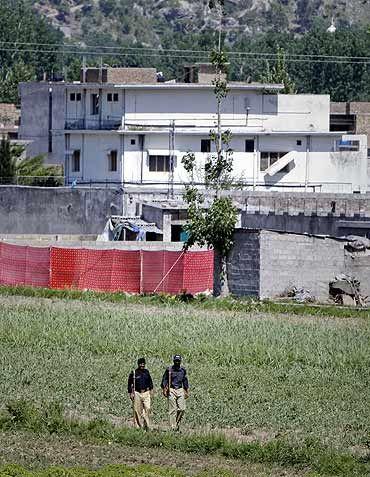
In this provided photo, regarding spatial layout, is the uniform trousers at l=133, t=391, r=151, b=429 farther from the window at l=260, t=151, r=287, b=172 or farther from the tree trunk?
the window at l=260, t=151, r=287, b=172

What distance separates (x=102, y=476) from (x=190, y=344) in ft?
55.5

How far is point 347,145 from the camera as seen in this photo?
86875mm

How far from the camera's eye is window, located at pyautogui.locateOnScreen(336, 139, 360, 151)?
85625mm

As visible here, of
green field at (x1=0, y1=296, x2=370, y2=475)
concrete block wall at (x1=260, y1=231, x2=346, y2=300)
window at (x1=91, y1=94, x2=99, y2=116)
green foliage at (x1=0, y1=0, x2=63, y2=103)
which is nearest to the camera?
green field at (x1=0, y1=296, x2=370, y2=475)

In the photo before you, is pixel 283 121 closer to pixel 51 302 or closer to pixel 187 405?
pixel 51 302

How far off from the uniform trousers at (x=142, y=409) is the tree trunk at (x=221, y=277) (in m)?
24.2

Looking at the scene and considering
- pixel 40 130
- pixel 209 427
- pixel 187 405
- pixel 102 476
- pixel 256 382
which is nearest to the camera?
pixel 102 476

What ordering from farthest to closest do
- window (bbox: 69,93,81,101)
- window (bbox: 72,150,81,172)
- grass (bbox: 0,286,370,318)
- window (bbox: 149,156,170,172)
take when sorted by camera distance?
window (bbox: 69,93,81,101) < window (bbox: 72,150,81,172) < window (bbox: 149,156,170,172) < grass (bbox: 0,286,370,318)

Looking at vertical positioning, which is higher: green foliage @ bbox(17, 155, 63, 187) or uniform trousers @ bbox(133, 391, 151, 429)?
green foliage @ bbox(17, 155, 63, 187)

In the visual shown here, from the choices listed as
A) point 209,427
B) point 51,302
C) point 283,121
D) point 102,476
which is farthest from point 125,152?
point 102,476

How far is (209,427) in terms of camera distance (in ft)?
99.2

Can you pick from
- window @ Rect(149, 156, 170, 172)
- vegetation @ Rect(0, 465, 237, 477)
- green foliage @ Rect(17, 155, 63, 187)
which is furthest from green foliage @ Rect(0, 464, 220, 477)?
window @ Rect(149, 156, 170, 172)

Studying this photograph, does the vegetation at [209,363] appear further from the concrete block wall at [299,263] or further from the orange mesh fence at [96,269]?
the concrete block wall at [299,263]

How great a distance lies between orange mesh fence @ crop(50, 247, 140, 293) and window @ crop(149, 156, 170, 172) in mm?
26925
